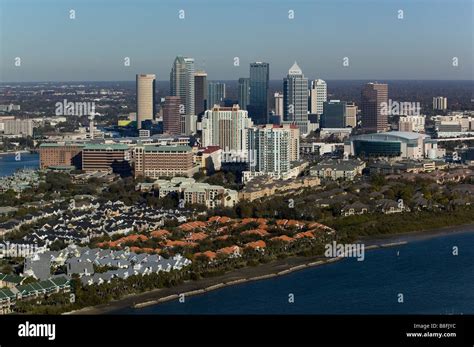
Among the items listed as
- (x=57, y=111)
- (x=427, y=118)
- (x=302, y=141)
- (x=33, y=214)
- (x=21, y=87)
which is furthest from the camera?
(x=21, y=87)

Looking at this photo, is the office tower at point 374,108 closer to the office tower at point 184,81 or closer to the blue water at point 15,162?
the office tower at point 184,81

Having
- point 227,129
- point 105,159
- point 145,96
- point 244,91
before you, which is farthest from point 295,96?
point 105,159

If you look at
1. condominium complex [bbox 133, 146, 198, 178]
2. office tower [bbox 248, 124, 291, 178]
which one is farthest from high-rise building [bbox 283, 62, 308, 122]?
office tower [bbox 248, 124, 291, 178]

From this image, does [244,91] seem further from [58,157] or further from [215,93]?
[58,157]
